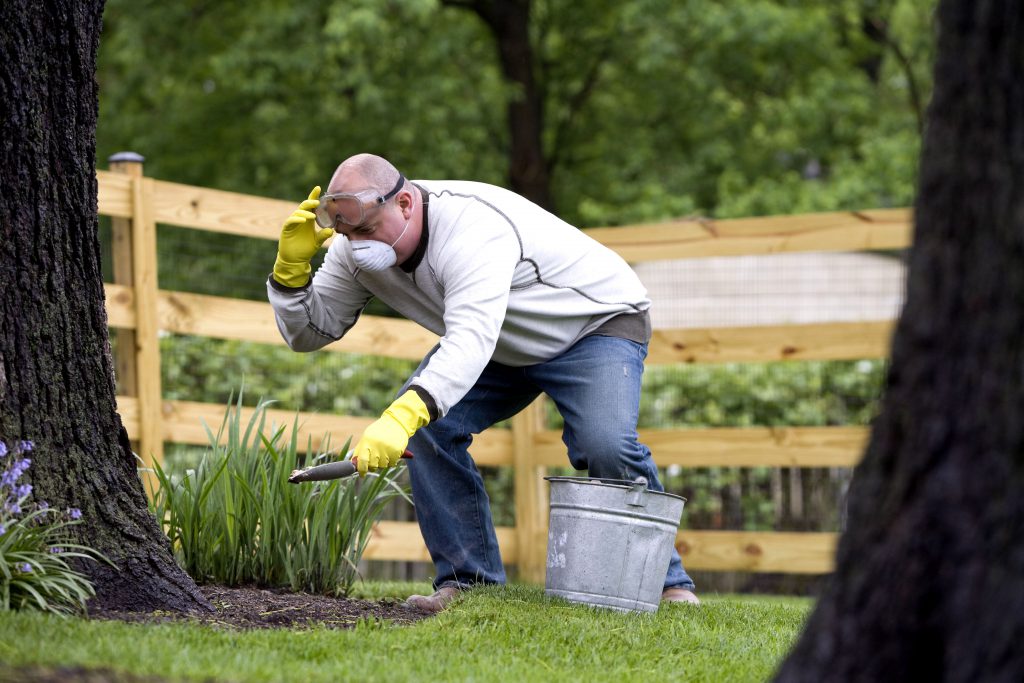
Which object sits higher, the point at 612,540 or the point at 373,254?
the point at 373,254

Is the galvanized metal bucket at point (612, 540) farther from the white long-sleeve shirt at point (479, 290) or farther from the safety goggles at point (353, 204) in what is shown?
the safety goggles at point (353, 204)

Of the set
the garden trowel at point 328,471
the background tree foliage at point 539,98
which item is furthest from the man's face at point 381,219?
the background tree foliage at point 539,98

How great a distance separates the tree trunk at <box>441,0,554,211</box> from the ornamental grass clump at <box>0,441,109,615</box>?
383 inches

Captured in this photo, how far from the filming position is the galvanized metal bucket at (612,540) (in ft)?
12.0

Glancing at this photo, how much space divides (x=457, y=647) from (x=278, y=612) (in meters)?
0.68

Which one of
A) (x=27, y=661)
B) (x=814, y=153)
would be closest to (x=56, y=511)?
(x=27, y=661)

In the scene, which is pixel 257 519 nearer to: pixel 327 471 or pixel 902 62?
pixel 327 471

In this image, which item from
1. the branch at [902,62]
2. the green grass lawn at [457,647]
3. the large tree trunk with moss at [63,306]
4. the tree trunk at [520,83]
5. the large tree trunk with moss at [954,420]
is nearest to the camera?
the large tree trunk with moss at [954,420]

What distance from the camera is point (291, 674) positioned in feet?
8.34

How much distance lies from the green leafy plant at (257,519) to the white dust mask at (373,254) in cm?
57

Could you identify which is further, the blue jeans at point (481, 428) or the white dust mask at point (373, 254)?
the blue jeans at point (481, 428)

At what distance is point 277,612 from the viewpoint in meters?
3.51

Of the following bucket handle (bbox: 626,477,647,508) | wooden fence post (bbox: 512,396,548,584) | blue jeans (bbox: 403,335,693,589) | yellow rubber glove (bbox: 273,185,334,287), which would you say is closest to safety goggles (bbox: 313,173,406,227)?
yellow rubber glove (bbox: 273,185,334,287)

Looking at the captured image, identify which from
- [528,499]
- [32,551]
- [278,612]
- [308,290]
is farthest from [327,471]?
[528,499]
